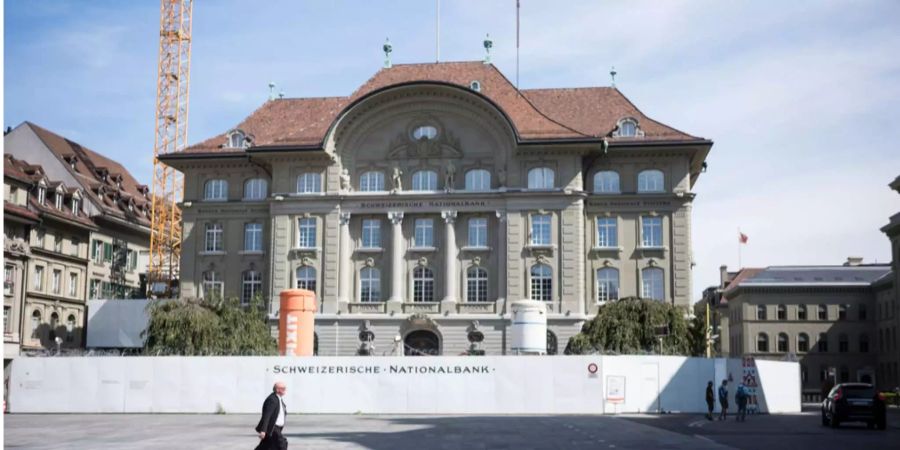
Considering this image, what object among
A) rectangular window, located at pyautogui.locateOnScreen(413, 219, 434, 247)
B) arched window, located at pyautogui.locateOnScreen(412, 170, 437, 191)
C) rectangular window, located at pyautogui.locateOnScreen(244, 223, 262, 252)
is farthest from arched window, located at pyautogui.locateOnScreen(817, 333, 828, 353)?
rectangular window, located at pyautogui.locateOnScreen(244, 223, 262, 252)

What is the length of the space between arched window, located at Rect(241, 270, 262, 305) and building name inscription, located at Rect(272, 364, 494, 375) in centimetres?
2402

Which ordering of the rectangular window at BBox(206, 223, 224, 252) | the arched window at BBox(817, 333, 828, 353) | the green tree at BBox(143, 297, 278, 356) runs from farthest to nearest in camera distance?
the arched window at BBox(817, 333, 828, 353) < the rectangular window at BBox(206, 223, 224, 252) < the green tree at BBox(143, 297, 278, 356)

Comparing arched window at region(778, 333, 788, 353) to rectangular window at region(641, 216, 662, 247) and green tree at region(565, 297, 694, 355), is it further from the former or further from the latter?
green tree at region(565, 297, 694, 355)

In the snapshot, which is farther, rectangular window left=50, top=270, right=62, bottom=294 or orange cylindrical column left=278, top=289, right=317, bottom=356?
rectangular window left=50, top=270, right=62, bottom=294

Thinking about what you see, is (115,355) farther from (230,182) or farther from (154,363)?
(230,182)

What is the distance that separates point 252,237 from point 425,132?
42.0ft

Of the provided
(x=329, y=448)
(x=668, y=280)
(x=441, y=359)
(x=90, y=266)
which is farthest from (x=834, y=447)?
(x=90, y=266)

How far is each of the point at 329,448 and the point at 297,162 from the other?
4382 centimetres

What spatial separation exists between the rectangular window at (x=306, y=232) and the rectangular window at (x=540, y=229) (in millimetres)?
13155

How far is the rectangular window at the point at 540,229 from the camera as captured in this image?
6400cm

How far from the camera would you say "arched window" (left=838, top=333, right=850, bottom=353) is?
370ft

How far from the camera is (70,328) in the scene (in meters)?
74.8

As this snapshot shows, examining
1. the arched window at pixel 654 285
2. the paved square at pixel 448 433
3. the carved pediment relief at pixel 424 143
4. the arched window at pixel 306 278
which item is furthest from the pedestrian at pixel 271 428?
the arched window at pixel 654 285

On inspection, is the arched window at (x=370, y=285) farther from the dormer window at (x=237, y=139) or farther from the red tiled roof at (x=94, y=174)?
the red tiled roof at (x=94, y=174)
